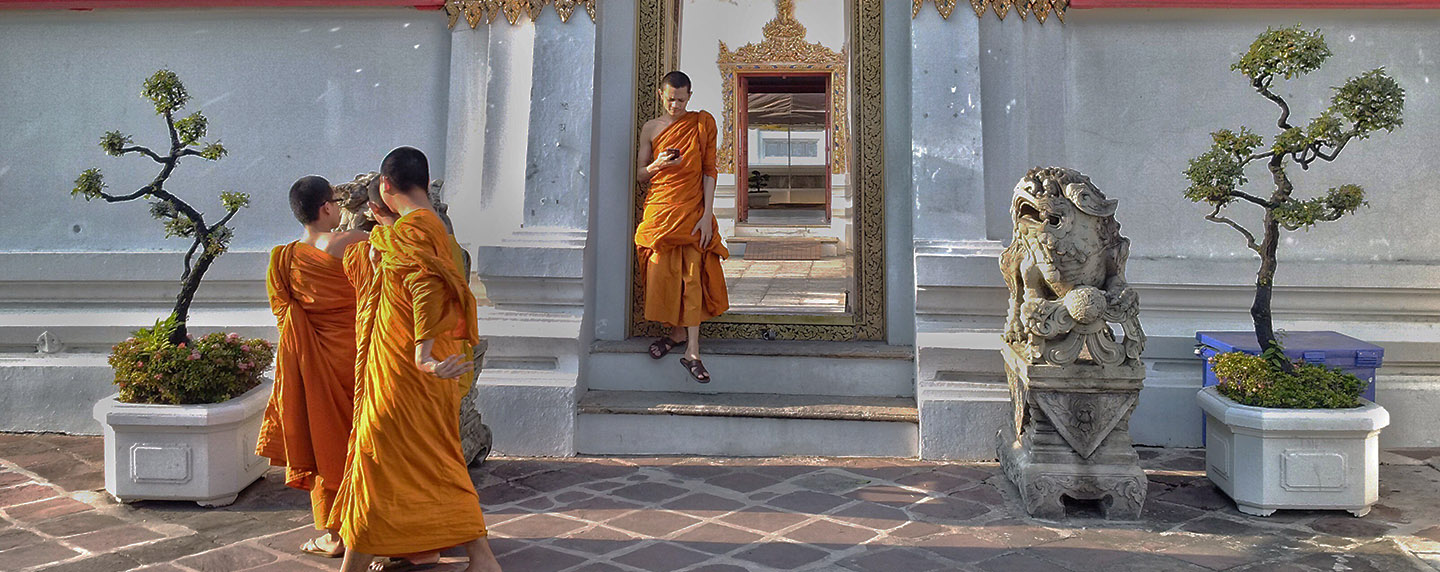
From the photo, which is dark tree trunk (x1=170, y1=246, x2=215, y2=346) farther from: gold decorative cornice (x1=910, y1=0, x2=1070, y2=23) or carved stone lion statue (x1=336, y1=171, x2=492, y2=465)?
gold decorative cornice (x1=910, y1=0, x2=1070, y2=23)

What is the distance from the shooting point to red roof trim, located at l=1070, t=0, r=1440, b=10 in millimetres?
6086

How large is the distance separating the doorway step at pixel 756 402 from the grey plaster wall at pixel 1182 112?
1154 mm

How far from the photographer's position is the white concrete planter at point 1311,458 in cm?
469

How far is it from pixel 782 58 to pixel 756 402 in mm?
8203

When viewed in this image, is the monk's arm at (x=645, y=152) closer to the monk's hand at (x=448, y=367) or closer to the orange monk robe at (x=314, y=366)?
the orange monk robe at (x=314, y=366)

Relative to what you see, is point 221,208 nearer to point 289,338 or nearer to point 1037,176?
point 289,338

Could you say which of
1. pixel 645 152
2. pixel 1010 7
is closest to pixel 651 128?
pixel 645 152

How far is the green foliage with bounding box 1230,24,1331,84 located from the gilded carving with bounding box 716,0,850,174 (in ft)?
27.8

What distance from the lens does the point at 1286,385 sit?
15.8 ft

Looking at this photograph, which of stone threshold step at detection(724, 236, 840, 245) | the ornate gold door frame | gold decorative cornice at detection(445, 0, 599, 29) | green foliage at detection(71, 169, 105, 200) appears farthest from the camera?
stone threshold step at detection(724, 236, 840, 245)

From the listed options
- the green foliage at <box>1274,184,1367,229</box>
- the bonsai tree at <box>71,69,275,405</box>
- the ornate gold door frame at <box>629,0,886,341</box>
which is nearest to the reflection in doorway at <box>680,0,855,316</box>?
the ornate gold door frame at <box>629,0,886,341</box>

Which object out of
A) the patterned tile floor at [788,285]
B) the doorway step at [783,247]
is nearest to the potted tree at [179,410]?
the patterned tile floor at [788,285]

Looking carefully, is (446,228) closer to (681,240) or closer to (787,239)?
(681,240)

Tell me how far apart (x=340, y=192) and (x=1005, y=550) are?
3.24 meters
